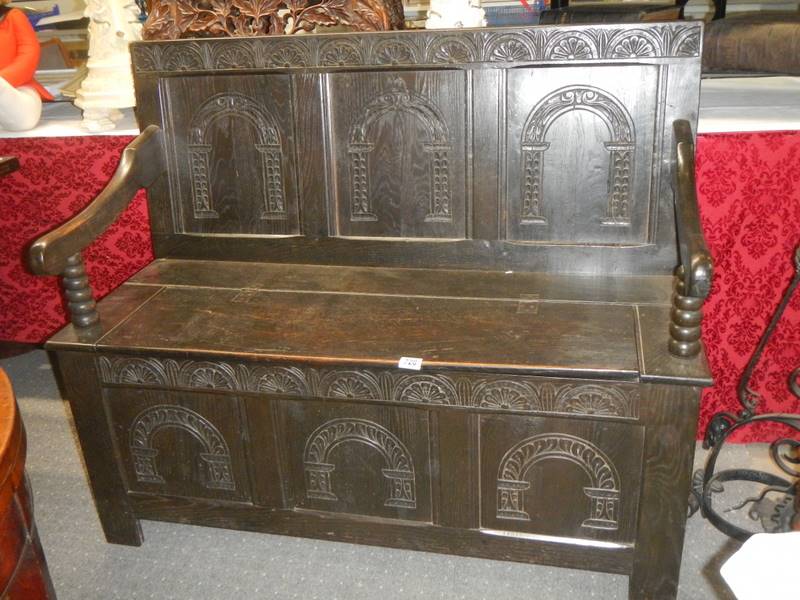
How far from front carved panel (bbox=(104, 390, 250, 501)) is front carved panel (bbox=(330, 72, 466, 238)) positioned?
62 cm

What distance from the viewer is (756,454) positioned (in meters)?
2.21

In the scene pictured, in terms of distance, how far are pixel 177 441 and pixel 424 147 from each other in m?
0.93

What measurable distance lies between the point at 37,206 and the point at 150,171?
69 cm

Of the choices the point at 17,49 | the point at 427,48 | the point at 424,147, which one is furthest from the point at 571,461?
the point at 17,49

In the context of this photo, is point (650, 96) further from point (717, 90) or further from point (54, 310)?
point (54, 310)

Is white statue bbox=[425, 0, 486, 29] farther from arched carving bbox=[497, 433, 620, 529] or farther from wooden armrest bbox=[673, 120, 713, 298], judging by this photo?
arched carving bbox=[497, 433, 620, 529]

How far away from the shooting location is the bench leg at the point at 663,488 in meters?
1.48

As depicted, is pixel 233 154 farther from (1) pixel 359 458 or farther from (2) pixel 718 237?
(2) pixel 718 237

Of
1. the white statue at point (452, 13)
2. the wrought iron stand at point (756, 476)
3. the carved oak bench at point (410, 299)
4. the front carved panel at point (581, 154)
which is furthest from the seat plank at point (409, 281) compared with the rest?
the white statue at point (452, 13)

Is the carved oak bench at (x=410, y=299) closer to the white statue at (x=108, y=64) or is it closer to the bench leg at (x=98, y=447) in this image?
the bench leg at (x=98, y=447)

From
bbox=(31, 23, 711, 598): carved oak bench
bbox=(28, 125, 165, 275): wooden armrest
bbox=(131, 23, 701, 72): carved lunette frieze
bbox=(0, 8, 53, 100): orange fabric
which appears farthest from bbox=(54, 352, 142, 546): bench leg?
bbox=(0, 8, 53, 100): orange fabric

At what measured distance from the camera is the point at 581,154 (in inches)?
73.4

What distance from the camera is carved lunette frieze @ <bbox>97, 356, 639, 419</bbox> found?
1510 millimetres

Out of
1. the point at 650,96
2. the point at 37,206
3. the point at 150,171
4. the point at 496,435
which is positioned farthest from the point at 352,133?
the point at 37,206
